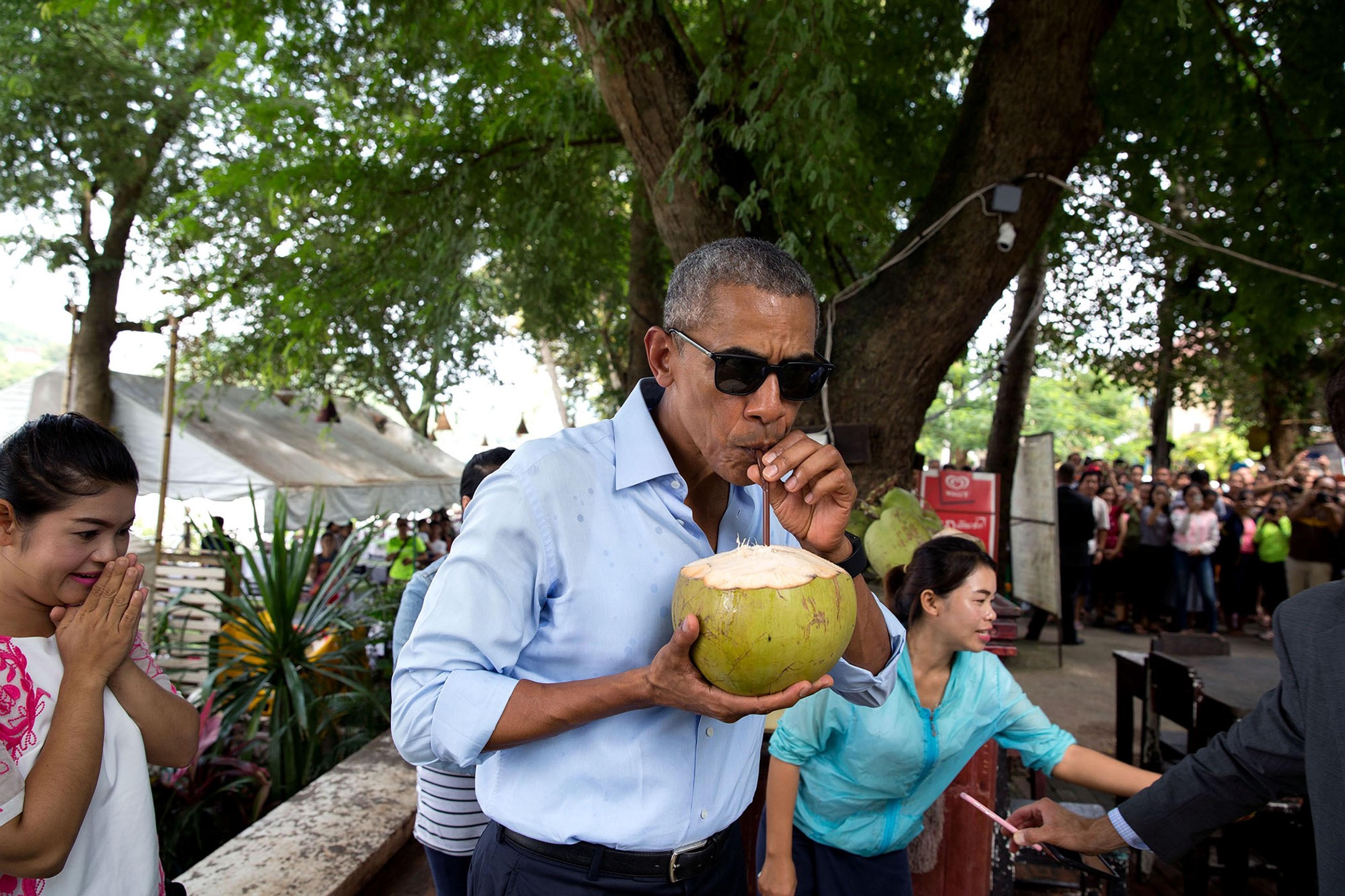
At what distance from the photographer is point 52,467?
169cm

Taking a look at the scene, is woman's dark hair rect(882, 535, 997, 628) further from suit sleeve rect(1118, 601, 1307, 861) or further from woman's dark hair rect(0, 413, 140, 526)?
woman's dark hair rect(0, 413, 140, 526)

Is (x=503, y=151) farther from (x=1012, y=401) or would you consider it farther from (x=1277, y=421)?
(x=1277, y=421)

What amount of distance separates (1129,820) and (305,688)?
3.70m

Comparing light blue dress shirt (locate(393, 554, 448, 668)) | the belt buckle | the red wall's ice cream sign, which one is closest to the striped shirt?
light blue dress shirt (locate(393, 554, 448, 668))

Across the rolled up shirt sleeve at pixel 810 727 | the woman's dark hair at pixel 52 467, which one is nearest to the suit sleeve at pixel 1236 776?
the rolled up shirt sleeve at pixel 810 727

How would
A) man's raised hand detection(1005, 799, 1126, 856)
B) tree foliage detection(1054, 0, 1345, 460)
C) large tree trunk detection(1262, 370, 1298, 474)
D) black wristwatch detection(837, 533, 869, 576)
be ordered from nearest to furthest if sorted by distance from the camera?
black wristwatch detection(837, 533, 869, 576)
man's raised hand detection(1005, 799, 1126, 856)
tree foliage detection(1054, 0, 1345, 460)
large tree trunk detection(1262, 370, 1298, 474)

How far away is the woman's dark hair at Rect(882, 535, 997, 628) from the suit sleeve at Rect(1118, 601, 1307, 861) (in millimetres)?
711

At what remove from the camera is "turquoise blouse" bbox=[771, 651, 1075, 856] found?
7.64 ft

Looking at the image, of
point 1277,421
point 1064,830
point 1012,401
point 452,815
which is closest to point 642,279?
point 1012,401

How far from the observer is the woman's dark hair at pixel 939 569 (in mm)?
2600

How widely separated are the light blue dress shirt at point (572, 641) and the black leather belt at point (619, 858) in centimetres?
2

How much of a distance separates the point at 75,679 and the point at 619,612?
98cm

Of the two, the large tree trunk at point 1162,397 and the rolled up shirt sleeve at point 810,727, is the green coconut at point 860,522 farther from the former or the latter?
the large tree trunk at point 1162,397

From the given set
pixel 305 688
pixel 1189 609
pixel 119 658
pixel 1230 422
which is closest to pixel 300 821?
pixel 305 688
